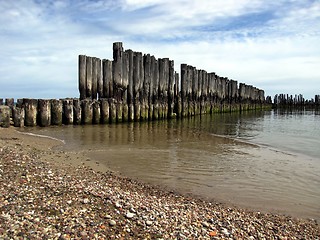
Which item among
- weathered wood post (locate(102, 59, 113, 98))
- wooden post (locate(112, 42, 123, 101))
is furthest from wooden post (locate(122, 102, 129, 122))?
weathered wood post (locate(102, 59, 113, 98))

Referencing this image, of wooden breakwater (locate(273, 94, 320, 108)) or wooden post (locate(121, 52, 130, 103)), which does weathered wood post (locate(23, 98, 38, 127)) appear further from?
wooden breakwater (locate(273, 94, 320, 108))

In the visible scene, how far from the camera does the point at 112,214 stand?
9.50 ft

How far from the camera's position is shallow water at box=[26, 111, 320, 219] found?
409 cm

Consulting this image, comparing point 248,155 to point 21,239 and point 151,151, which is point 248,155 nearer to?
point 151,151

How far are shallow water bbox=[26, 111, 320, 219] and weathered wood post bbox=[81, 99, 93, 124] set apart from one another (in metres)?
1.27

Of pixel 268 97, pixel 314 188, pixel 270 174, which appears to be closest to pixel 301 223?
pixel 314 188

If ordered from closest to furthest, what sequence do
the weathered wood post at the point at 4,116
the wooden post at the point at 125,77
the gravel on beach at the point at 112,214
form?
1. the gravel on beach at the point at 112,214
2. the weathered wood post at the point at 4,116
3. the wooden post at the point at 125,77

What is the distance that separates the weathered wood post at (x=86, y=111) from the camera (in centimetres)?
1053

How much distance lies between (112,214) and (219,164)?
322 cm

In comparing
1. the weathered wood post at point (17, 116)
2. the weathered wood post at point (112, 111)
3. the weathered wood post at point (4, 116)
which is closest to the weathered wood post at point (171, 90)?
the weathered wood post at point (112, 111)

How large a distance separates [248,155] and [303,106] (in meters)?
38.5

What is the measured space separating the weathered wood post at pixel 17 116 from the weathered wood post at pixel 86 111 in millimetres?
2027

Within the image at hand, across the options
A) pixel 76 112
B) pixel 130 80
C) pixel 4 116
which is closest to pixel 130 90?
pixel 130 80

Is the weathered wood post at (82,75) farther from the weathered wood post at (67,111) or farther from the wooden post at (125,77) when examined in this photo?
the wooden post at (125,77)
